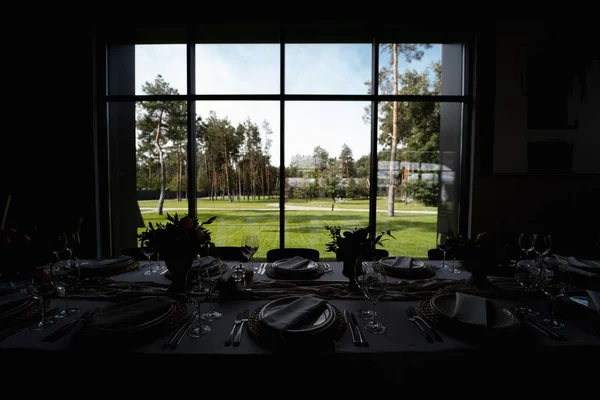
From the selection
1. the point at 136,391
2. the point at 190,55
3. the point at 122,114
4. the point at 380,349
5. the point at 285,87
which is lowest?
the point at 136,391

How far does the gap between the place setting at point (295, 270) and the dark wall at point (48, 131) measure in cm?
289

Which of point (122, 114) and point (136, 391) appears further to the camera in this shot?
point (122, 114)

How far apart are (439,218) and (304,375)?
11.0 ft

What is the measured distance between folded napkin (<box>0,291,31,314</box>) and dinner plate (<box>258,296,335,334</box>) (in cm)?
106

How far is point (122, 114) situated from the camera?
3.66m

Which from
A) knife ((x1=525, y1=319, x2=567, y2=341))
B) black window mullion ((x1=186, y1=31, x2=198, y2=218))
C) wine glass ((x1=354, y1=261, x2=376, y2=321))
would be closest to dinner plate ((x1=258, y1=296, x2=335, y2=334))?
wine glass ((x1=354, y1=261, x2=376, y2=321))

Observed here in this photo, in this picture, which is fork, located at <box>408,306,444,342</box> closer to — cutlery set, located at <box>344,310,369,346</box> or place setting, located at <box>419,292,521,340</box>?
place setting, located at <box>419,292,521,340</box>

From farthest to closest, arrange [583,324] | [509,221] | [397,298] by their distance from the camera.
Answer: [509,221] → [397,298] → [583,324]

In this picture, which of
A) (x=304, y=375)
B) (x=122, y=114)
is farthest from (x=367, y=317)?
(x=122, y=114)

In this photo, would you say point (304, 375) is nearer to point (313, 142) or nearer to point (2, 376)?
point (2, 376)

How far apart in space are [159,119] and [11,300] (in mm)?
2853

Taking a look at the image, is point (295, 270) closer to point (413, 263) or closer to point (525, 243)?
point (413, 263)

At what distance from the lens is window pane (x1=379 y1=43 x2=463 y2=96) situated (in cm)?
355

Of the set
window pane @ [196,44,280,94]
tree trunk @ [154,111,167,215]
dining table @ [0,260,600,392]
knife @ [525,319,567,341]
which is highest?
window pane @ [196,44,280,94]
